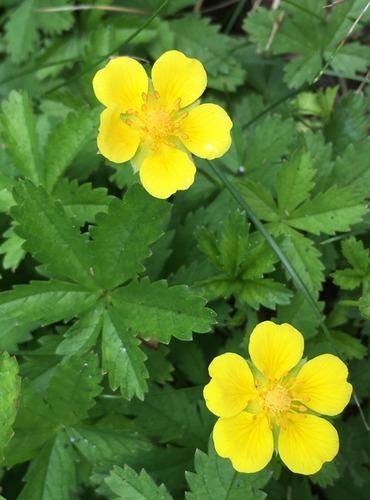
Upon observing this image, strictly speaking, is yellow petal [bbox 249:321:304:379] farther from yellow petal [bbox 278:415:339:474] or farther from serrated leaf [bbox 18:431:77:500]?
serrated leaf [bbox 18:431:77:500]

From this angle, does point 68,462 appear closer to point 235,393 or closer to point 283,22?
point 235,393

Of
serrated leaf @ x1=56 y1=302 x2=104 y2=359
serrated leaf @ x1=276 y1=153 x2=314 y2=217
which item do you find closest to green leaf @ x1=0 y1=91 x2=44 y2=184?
serrated leaf @ x1=56 y1=302 x2=104 y2=359

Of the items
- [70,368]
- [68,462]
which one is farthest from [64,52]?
[68,462]

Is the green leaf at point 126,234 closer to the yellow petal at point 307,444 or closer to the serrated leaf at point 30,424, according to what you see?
the serrated leaf at point 30,424

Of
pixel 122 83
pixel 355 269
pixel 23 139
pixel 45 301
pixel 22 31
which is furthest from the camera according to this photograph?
pixel 22 31

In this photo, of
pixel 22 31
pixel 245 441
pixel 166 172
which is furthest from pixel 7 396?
pixel 22 31

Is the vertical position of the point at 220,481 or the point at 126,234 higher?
the point at 126,234

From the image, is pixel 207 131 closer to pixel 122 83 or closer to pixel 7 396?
pixel 122 83
